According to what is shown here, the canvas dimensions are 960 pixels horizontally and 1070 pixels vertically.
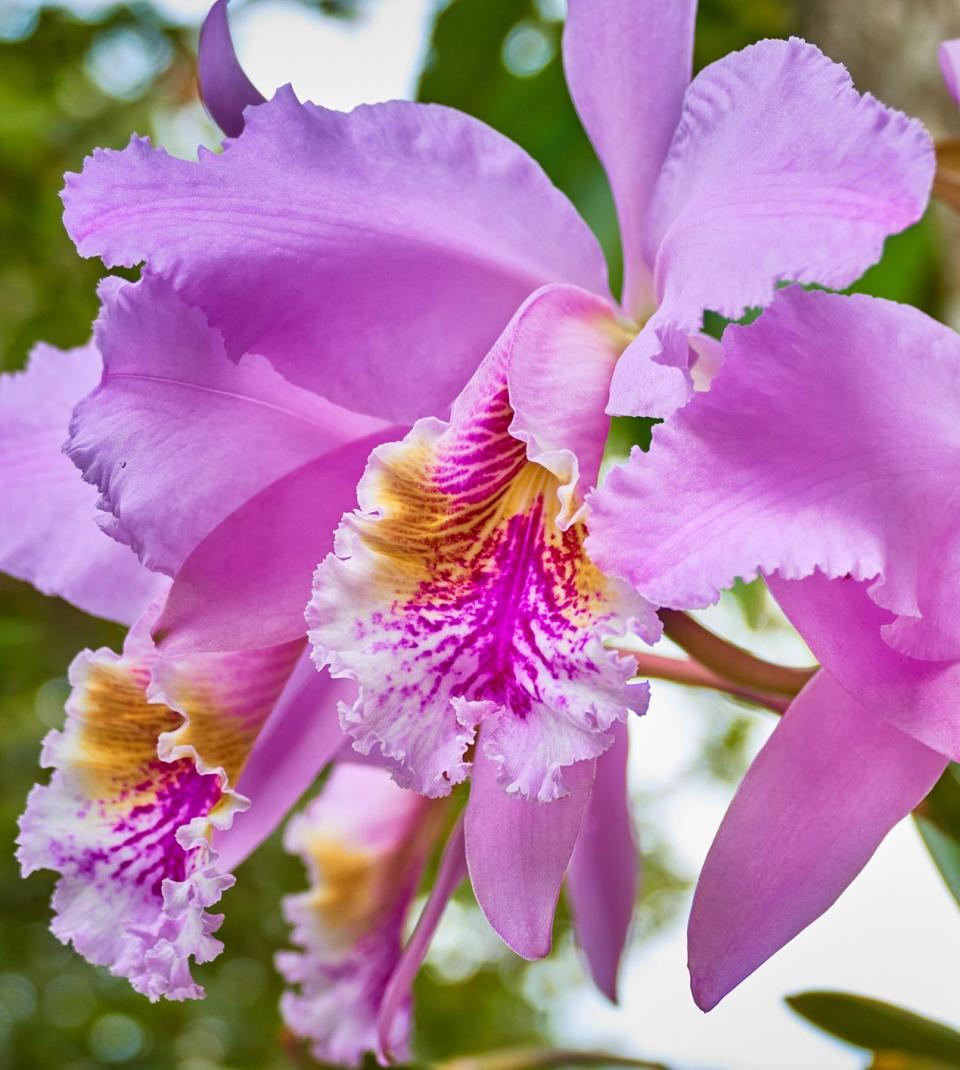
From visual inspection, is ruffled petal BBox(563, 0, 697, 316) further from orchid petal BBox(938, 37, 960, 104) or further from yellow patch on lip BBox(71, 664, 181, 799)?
yellow patch on lip BBox(71, 664, 181, 799)

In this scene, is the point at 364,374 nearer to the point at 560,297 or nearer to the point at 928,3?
the point at 560,297

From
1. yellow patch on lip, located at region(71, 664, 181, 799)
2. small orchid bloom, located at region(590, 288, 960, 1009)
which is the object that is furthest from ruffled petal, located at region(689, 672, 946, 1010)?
yellow patch on lip, located at region(71, 664, 181, 799)

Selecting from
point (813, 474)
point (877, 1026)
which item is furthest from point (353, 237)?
point (877, 1026)

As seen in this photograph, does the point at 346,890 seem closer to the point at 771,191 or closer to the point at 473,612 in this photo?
the point at 473,612

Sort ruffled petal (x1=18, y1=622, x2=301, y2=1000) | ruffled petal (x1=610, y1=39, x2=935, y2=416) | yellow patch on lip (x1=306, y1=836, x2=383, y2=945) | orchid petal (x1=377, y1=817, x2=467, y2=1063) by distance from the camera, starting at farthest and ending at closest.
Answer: yellow patch on lip (x1=306, y1=836, x2=383, y2=945) → orchid petal (x1=377, y1=817, x2=467, y2=1063) → ruffled petal (x1=18, y1=622, x2=301, y2=1000) → ruffled petal (x1=610, y1=39, x2=935, y2=416)

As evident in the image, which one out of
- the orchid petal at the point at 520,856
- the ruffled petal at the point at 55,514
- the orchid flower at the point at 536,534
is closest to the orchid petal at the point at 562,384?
the orchid flower at the point at 536,534

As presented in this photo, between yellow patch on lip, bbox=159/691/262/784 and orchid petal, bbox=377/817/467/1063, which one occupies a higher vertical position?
yellow patch on lip, bbox=159/691/262/784

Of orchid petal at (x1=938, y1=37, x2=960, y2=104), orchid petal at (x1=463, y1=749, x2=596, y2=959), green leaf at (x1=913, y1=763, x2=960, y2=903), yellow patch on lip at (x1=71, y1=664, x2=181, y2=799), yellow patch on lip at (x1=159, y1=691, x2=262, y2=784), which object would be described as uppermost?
orchid petal at (x1=938, y1=37, x2=960, y2=104)
